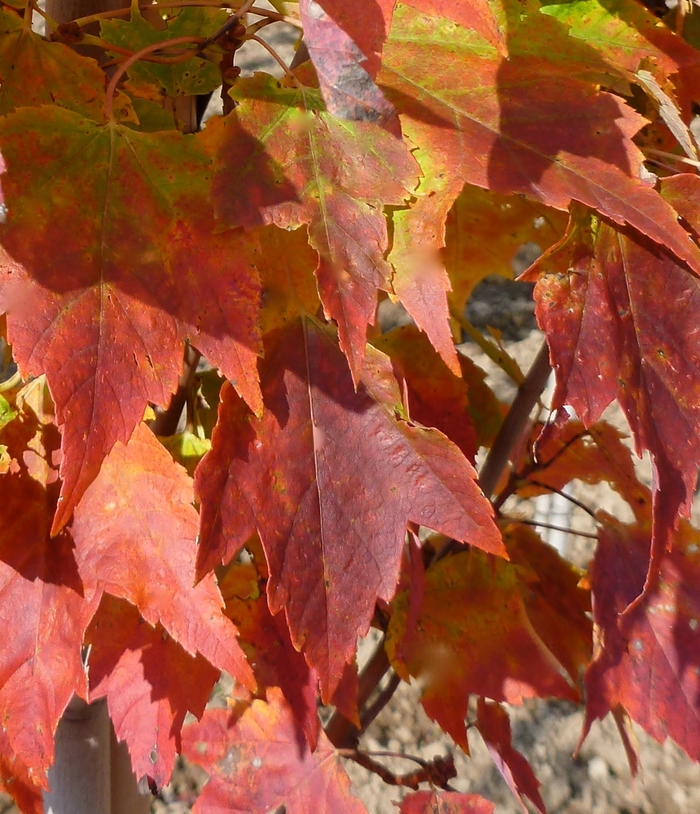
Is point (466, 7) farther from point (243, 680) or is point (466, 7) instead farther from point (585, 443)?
point (585, 443)

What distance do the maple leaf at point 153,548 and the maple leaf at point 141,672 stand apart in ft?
0.26

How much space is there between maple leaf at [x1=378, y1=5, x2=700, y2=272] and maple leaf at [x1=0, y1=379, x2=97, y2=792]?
279 mm

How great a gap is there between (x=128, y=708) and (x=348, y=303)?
35cm

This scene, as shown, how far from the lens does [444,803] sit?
68 centimetres

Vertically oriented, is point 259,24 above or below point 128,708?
above

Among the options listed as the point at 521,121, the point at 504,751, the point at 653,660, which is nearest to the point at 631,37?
the point at 521,121

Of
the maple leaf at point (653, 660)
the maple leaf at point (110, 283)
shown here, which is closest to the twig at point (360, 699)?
the maple leaf at point (653, 660)

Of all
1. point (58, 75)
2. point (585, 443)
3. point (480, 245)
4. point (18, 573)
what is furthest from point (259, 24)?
point (585, 443)

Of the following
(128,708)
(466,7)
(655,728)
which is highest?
(466,7)

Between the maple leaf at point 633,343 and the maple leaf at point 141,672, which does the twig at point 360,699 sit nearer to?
the maple leaf at point 141,672

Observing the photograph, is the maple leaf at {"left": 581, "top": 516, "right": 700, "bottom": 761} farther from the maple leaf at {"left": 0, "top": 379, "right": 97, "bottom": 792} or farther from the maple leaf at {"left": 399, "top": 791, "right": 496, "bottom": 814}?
the maple leaf at {"left": 0, "top": 379, "right": 97, "bottom": 792}

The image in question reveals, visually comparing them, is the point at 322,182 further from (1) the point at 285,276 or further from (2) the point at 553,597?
(2) the point at 553,597

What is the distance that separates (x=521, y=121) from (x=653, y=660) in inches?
16.4

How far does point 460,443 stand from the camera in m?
0.59
